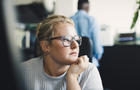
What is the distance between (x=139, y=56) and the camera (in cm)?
240

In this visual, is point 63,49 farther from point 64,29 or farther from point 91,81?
point 91,81

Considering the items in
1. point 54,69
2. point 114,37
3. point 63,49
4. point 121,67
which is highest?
point 63,49

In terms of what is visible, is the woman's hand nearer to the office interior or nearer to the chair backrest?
the chair backrest

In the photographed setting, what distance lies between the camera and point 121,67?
2.52 m

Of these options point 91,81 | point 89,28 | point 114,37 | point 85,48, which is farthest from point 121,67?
point 91,81

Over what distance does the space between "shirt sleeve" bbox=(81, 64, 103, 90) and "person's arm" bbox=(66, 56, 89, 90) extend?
0.05 metres

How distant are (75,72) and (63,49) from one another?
126 millimetres

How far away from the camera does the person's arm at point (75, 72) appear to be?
82 centimetres

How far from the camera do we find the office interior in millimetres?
2436

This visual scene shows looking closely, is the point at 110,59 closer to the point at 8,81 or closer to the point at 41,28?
the point at 41,28

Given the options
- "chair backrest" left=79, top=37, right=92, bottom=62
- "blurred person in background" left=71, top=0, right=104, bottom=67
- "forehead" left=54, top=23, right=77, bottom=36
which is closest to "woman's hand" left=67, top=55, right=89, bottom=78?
"forehead" left=54, top=23, right=77, bottom=36

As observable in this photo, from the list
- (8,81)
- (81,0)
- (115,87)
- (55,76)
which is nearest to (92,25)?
(81,0)

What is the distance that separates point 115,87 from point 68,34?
6.32 ft

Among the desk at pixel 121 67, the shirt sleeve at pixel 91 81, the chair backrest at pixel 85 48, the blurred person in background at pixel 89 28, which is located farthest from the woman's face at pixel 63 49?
the desk at pixel 121 67
